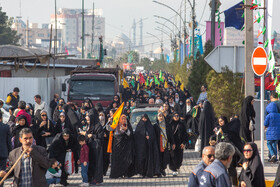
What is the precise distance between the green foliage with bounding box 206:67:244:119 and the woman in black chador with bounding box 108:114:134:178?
5130mm

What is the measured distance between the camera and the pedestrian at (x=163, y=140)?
14984mm

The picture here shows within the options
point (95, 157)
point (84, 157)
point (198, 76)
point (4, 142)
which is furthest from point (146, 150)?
point (198, 76)

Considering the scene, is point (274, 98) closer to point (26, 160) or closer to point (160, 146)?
point (160, 146)

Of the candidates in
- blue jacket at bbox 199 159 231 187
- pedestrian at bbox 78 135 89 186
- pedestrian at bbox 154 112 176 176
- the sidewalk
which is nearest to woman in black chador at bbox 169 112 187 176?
pedestrian at bbox 154 112 176 176

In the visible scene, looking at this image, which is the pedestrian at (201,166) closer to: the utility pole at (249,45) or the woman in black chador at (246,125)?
the utility pole at (249,45)

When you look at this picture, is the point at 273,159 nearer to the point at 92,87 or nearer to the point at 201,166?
the point at 201,166

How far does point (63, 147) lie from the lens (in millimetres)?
13125

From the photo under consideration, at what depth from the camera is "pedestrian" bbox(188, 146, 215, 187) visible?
7035 mm

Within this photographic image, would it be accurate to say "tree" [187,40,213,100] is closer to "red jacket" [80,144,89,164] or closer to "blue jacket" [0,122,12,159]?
"red jacket" [80,144,89,164]

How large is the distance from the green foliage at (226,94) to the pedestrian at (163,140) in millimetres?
4269

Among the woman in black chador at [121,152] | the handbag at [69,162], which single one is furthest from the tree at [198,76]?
the handbag at [69,162]

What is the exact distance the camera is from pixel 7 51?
34.7 m

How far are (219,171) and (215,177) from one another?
0.07 metres

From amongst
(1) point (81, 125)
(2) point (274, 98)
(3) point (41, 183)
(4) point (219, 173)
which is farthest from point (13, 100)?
(4) point (219, 173)
